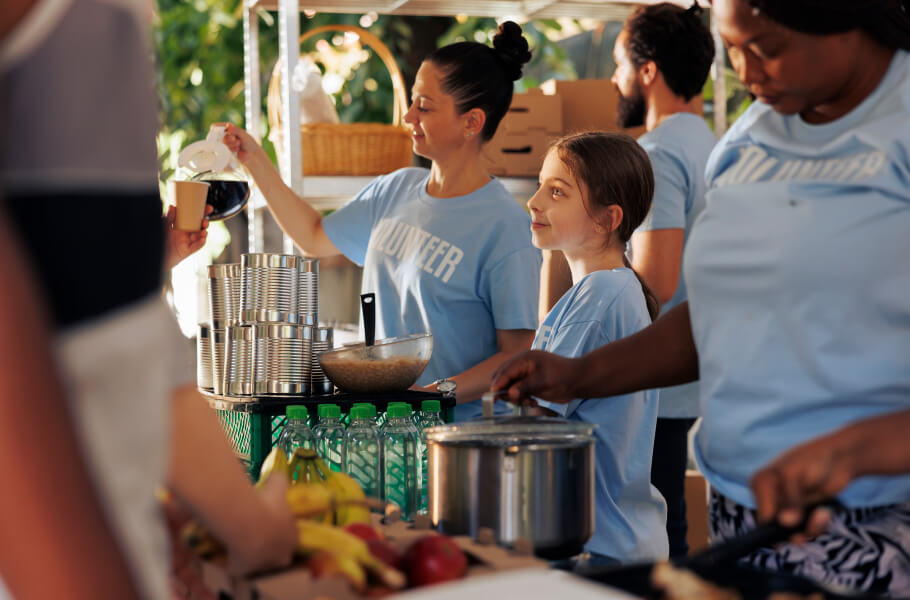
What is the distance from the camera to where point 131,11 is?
633 millimetres

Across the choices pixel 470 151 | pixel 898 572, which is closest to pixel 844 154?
pixel 898 572

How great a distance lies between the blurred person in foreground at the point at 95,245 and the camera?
22.5 inches

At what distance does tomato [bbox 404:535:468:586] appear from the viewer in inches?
44.8

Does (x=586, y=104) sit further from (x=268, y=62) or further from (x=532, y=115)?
(x=268, y=62)

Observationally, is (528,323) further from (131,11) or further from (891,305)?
(131,11)

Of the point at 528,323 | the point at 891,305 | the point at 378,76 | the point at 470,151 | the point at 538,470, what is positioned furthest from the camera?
the point at 378,76

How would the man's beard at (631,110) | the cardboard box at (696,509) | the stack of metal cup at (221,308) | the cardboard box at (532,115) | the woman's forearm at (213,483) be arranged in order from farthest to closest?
the cardboard box at (696,509), the cardboard box at (532,115), the man's beard at (631,110), the stack of metal cup at (221,308), the woman's forearm at (213,483)

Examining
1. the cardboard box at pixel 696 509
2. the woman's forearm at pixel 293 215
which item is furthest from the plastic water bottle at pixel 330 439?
the cardboard box at pixel 696 509

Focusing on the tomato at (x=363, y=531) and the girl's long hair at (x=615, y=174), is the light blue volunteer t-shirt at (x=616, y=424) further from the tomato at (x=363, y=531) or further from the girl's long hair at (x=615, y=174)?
the tomato at (x=363, y=531)

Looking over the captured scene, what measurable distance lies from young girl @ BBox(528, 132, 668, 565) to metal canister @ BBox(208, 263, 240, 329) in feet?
2.29

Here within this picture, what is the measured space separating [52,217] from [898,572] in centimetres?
107

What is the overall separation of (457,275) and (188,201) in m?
0.65

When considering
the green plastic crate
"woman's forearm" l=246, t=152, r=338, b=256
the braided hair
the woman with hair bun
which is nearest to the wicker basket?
"woman's forearm" l=246, t=152, r=338, b=256

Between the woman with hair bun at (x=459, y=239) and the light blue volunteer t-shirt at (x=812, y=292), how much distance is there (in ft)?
3.50
